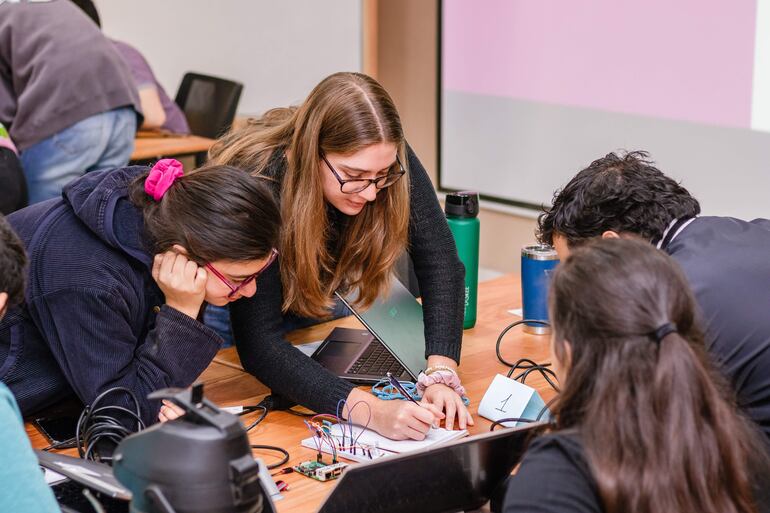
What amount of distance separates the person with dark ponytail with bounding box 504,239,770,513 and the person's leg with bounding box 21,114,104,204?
2.75m

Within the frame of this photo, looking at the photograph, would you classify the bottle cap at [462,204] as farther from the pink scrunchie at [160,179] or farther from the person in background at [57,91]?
the person in background at [57,91]

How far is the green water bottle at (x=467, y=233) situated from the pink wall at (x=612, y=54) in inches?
55.2

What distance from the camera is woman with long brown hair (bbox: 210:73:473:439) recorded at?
1.80 m

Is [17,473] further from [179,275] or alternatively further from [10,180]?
[10,180]

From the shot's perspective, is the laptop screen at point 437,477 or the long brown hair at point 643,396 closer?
the long brown hair at point 643,396

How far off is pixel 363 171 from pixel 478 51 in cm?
219

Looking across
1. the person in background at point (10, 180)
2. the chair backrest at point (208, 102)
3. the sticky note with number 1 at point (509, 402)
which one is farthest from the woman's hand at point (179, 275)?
the chair backrest at point (208, 102)

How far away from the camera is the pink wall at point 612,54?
3180mm

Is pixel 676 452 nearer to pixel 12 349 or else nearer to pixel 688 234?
pixel 688 234

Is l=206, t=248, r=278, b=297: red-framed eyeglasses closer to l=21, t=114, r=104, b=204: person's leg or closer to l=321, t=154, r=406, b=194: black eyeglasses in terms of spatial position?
l=321, t=154, r=406, b=194: black eyeglasses

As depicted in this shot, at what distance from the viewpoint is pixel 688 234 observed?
1.64 meters

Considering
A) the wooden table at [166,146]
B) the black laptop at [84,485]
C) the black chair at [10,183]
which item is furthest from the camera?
the wooden table at [166,146]

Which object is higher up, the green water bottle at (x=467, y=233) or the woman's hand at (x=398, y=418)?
the green water bottle at (x=467, y=233)

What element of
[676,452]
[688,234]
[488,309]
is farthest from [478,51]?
[676,452]
